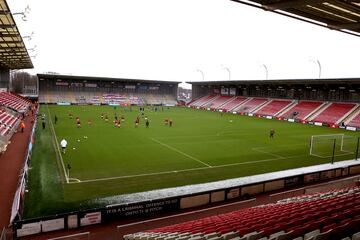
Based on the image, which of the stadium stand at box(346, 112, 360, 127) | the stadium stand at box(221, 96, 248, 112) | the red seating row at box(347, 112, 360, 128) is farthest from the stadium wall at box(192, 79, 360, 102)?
the red seating row at box(347, 112, 360, 128)

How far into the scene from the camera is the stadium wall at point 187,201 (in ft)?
40.0

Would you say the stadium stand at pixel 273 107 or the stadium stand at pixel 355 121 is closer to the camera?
the stadium stand at pixel 355 121

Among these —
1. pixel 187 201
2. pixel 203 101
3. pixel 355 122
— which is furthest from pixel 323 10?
pixel 203 101

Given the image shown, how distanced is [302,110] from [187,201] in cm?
5357

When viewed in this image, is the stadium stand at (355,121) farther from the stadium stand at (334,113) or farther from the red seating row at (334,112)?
the red seating row at (334,112)

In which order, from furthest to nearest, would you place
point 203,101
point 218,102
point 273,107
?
point 203,101, point 218,102, point 273,107

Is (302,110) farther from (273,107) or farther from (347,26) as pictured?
(347,26)

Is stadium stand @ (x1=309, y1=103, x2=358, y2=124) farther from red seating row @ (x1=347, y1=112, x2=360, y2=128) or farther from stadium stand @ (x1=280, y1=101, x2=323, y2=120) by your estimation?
stadium stand @ (x1=280, y1=101, x2=323, y2=120)

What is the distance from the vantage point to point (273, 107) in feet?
227

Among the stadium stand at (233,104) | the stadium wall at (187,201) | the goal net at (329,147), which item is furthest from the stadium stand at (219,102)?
the stadium wall at (187,201)

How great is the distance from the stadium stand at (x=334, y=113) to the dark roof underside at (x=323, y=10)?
1797 inches

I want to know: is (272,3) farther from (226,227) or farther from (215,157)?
(215,157)

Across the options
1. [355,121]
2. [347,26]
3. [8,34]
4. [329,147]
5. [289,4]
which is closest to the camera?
[289,4]

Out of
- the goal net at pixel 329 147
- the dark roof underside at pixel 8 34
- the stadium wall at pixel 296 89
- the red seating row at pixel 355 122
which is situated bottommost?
the goal net at pixel 329 147
